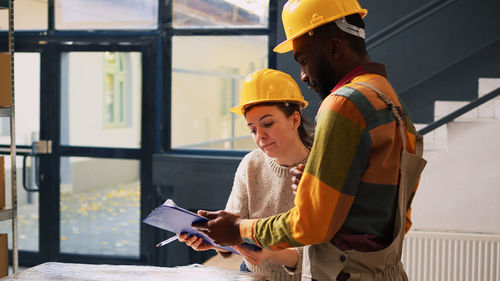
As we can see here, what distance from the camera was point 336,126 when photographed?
1.05m

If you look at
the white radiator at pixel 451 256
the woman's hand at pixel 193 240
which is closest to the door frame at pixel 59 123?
the white radiator at pixel 451 256

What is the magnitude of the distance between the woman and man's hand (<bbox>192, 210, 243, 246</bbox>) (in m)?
0.47

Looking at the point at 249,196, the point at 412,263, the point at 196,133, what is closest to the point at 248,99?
the point at 249,196

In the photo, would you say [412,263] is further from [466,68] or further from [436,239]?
[466,68]

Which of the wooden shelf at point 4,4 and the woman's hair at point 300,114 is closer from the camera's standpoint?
the woman's hair at point 300,114

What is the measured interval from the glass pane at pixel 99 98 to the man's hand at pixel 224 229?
10.2 feet

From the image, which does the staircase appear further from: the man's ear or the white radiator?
the man's ear

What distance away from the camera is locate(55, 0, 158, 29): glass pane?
4242mm

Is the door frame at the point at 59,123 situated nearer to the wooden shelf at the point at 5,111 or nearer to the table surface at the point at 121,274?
the wooden shelf at the point at 5,111

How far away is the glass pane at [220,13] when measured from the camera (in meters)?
4.05

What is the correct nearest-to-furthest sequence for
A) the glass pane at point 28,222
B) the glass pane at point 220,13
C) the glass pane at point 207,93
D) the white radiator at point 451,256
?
the white radiator at point 451,256
the glass pane at point 220,13
the glass pane at point 207,93
the glass pane at point 28,222

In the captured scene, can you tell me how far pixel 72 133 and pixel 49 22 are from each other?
94 centimetres

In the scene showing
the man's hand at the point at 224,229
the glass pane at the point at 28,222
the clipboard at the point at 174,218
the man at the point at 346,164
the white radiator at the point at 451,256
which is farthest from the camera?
the glass pane at the point at 28,222

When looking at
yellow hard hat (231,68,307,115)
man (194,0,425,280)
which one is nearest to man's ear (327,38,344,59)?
man (194,0,425,280)
